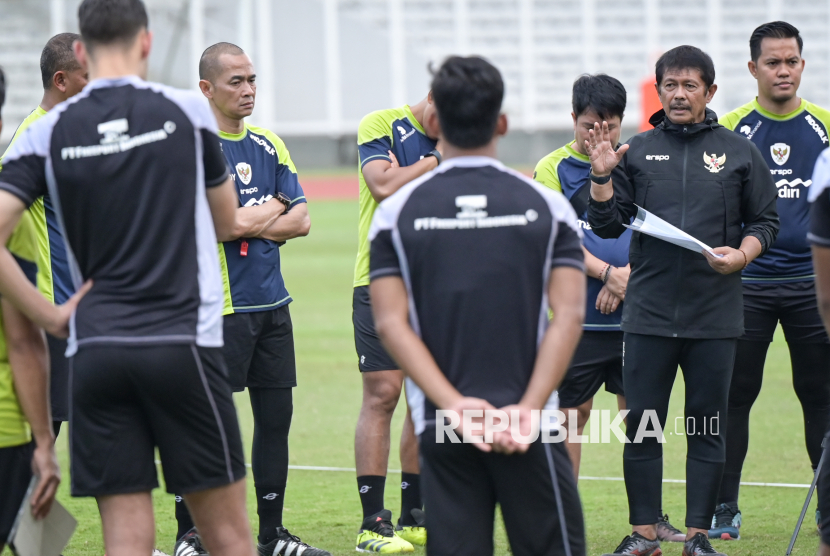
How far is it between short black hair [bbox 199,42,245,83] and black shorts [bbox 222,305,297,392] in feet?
3.73

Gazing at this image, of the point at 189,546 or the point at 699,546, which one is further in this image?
the point at 189,546

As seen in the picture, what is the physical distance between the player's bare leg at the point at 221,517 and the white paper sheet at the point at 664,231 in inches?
86.6

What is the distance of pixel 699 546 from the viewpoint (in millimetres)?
4445

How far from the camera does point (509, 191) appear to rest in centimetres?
280

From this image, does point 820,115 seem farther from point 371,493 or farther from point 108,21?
point 108,21

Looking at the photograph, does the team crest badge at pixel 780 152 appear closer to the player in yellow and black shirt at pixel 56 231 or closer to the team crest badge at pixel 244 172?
the team crest badge at pixel 244 172

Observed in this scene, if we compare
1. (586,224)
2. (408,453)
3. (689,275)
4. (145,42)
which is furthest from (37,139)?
(586,224)

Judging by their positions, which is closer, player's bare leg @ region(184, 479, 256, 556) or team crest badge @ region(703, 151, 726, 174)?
player's bare leg @ region(184, 479, 256, 556)

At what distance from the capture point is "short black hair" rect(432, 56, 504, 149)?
279 cm

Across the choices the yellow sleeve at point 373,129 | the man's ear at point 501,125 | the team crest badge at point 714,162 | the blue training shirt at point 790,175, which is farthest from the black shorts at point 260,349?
the blue training shirt at point 790,175

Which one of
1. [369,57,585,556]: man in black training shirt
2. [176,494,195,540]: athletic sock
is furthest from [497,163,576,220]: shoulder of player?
[176,494,195,540]: athletic sock

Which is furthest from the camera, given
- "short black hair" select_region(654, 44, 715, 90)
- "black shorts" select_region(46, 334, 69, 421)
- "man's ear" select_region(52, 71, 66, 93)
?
"short black hair" select_region(654, 44, 715, 90)

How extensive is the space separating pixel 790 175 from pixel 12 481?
4.01m

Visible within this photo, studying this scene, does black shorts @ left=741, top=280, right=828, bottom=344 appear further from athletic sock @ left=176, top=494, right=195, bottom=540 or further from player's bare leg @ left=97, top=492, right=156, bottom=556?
player's bare leg @ left=97, top=492, right=156, bottom=556
